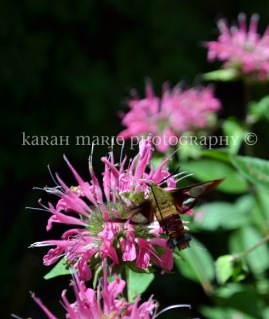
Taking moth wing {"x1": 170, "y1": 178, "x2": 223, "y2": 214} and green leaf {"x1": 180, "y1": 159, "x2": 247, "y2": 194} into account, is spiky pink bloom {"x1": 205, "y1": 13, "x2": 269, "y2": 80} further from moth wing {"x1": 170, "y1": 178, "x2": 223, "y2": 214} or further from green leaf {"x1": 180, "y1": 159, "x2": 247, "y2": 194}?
moth wing {"x1": 170, "y1": 178, "x2": 223, "y2": 214}

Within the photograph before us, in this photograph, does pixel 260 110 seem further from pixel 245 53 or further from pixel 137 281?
pixel 137 281

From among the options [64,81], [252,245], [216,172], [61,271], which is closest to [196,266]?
[216,172]

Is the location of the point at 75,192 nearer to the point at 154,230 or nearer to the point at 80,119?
the point at 154,230

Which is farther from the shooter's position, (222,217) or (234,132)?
(222,217)

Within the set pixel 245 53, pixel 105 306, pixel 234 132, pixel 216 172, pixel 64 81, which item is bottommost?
pixel 105 306

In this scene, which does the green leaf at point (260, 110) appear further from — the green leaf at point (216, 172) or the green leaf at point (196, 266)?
the green leaf at point (196, 266)

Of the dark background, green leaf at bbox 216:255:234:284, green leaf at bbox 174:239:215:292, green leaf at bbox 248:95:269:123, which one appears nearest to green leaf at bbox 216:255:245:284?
green leaf at bbox 216:255:234:284
